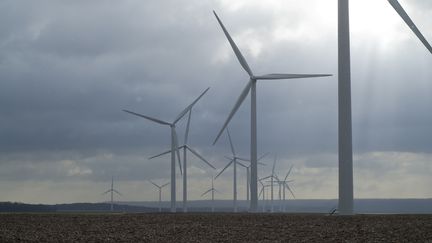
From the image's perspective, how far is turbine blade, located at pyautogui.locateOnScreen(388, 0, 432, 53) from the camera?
4738cm

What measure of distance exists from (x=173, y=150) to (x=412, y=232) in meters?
76.0

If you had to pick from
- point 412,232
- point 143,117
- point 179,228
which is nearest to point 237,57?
point 143,117

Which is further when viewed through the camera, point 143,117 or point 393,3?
point 143,117

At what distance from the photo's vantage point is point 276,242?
29.5 metres

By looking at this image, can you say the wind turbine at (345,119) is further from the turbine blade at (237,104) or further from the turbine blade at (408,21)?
the turbine blade at (237,104)

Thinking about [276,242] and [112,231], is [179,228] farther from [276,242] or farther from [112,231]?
[276,242]

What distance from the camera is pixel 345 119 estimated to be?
50594 mm

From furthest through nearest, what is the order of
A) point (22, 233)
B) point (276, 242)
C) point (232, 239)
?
1. point (22, 233)
2. point (232, 239)
3. point (276, 242)

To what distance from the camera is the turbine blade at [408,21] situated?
4738 centimetres

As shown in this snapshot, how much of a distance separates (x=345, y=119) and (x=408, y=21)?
847cm

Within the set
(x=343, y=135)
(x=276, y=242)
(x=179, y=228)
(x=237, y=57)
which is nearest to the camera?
(x=276, y=242)

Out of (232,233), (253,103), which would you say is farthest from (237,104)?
(232,233)

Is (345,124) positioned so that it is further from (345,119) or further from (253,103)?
(253,103)

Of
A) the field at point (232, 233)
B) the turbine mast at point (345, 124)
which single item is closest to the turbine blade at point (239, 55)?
the turbine mast at point (345, 124)
